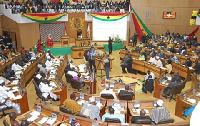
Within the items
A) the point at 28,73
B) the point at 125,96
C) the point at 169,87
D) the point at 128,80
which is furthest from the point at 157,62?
the point at 28,73

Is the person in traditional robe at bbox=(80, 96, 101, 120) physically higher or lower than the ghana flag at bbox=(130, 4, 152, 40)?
lower

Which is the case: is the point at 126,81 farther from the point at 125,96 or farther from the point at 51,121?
the point at 51,121

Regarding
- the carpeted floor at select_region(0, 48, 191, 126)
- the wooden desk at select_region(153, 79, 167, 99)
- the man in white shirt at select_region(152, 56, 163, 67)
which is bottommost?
the carpeted floor at select_region(0, 48, 191, 126)

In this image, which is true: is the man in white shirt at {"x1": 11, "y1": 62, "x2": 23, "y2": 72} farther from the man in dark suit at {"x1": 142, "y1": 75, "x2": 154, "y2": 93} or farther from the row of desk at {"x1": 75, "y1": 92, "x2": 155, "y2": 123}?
the man in dark suit at {"x1": 142, "y1": 75, "x2": 154, "y2": 93}

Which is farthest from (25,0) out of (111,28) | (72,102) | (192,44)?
(72,102)

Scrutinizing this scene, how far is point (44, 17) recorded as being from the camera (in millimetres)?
18219

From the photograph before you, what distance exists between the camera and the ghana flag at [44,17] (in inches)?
686

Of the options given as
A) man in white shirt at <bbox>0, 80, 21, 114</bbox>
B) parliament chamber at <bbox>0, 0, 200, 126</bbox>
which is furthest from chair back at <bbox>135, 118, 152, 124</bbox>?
man in white shirt at <bbox>0, 80, 21, 114</bbox>

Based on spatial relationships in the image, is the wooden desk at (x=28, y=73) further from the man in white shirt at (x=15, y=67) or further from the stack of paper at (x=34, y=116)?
the stack of paper at (x=34, y=116)

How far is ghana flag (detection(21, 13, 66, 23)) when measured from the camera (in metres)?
17.4

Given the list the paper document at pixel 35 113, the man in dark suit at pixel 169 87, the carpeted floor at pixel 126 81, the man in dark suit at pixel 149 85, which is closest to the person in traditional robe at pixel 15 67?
the carpeted floor at pixel 126 81

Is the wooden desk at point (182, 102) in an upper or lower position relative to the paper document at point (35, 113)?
lower

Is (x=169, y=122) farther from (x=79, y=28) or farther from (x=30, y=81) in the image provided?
(x=79, y=28)

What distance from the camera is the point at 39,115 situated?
21.3 ft
